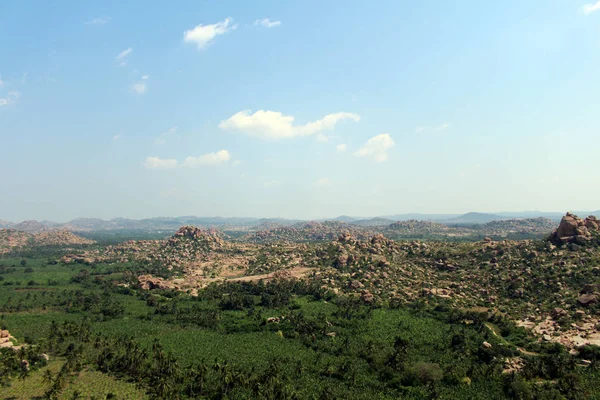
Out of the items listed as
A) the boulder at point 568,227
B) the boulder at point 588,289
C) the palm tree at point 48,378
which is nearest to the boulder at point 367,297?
the boulder at point 588,289

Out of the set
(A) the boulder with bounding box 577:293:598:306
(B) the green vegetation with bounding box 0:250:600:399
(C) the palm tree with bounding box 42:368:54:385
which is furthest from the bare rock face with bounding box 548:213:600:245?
(C) the palm tree with bounding box 42:368:54:385

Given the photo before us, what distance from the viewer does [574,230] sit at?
354ft

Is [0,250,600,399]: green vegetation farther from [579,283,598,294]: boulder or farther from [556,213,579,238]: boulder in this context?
[556,213,579,238]: boulder

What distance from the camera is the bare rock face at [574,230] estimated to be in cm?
10612

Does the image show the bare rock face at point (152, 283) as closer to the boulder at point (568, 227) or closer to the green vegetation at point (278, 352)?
the green vegetation at point (278, 352)

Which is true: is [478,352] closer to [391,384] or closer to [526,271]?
[391,384]

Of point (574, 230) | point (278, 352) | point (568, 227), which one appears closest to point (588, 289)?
point (574, 230)

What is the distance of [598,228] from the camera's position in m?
111

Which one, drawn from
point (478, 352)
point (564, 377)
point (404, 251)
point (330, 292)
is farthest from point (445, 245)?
point (564, 377)

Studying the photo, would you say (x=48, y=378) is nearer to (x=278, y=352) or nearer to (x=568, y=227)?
(x=278, y=352)

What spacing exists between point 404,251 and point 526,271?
5124 centimetres

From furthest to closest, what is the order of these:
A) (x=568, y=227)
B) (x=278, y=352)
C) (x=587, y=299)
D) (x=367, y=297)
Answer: (x=568, y=227), (x=367, y=297), (x=587, y=299), (x=278, y=352)

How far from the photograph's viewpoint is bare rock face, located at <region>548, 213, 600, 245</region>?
106125 millimetres

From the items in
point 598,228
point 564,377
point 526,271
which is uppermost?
point 598,228
